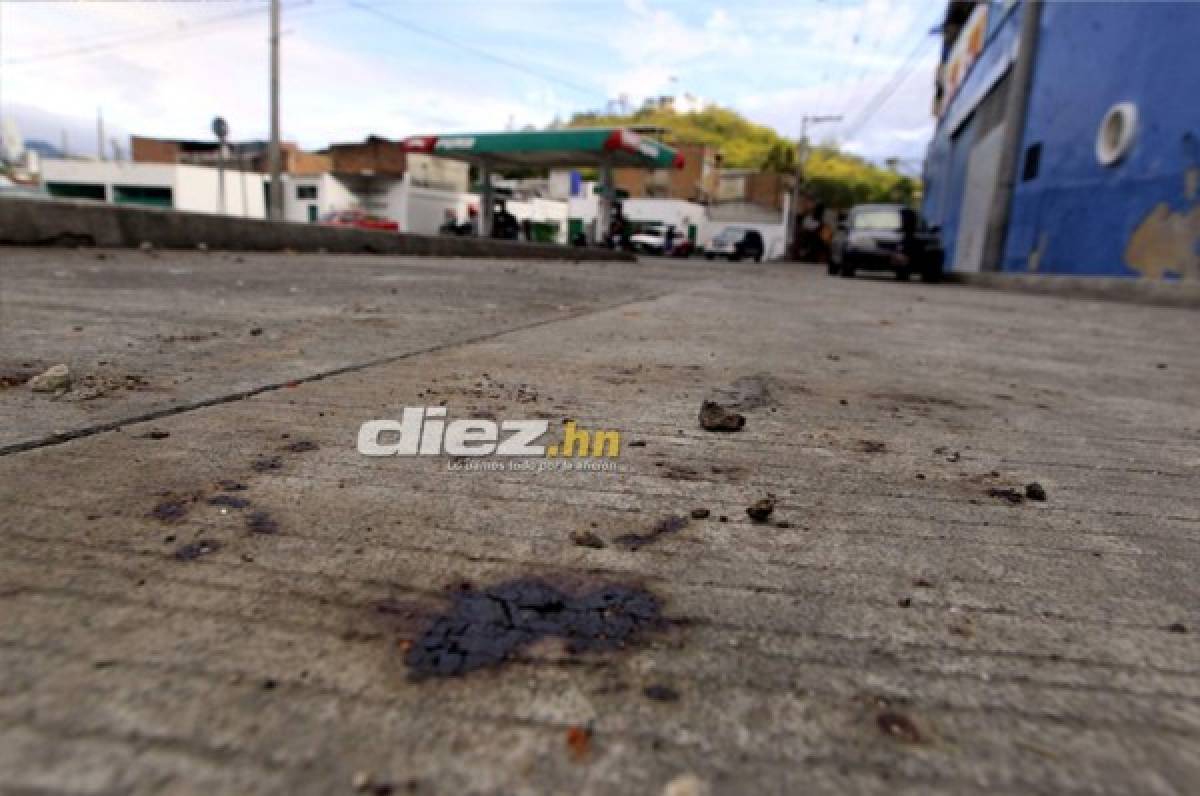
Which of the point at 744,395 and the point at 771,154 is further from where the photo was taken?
the point at 771,154

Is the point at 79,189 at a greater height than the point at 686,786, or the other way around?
the point at 79,189

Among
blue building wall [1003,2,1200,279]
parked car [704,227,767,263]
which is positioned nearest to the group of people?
parked car [704,227,767,263]

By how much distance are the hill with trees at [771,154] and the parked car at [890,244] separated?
48704 mm

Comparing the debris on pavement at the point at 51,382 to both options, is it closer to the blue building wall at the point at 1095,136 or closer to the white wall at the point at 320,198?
the blue building wall at the point at 1095,136

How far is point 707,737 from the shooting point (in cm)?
96

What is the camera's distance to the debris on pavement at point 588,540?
1507 millimetres

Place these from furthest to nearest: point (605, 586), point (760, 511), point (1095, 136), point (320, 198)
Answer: point (320, 198)
point (1095, 136)
point (760, 511)
point (605, 586)

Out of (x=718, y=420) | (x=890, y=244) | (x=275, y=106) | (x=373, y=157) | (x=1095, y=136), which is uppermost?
(x=373, y=157)

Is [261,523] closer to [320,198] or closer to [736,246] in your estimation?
[736,246]

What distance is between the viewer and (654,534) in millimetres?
1583

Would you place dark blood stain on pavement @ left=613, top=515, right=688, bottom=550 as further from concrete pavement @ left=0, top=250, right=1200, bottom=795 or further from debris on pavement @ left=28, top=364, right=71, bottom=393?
debris on pavement @ left=28, top=364, right=71, bottom=393

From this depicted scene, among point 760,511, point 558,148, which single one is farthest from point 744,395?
point 558,148

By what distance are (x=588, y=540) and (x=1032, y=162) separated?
16.7 m

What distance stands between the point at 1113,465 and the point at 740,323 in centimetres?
328
